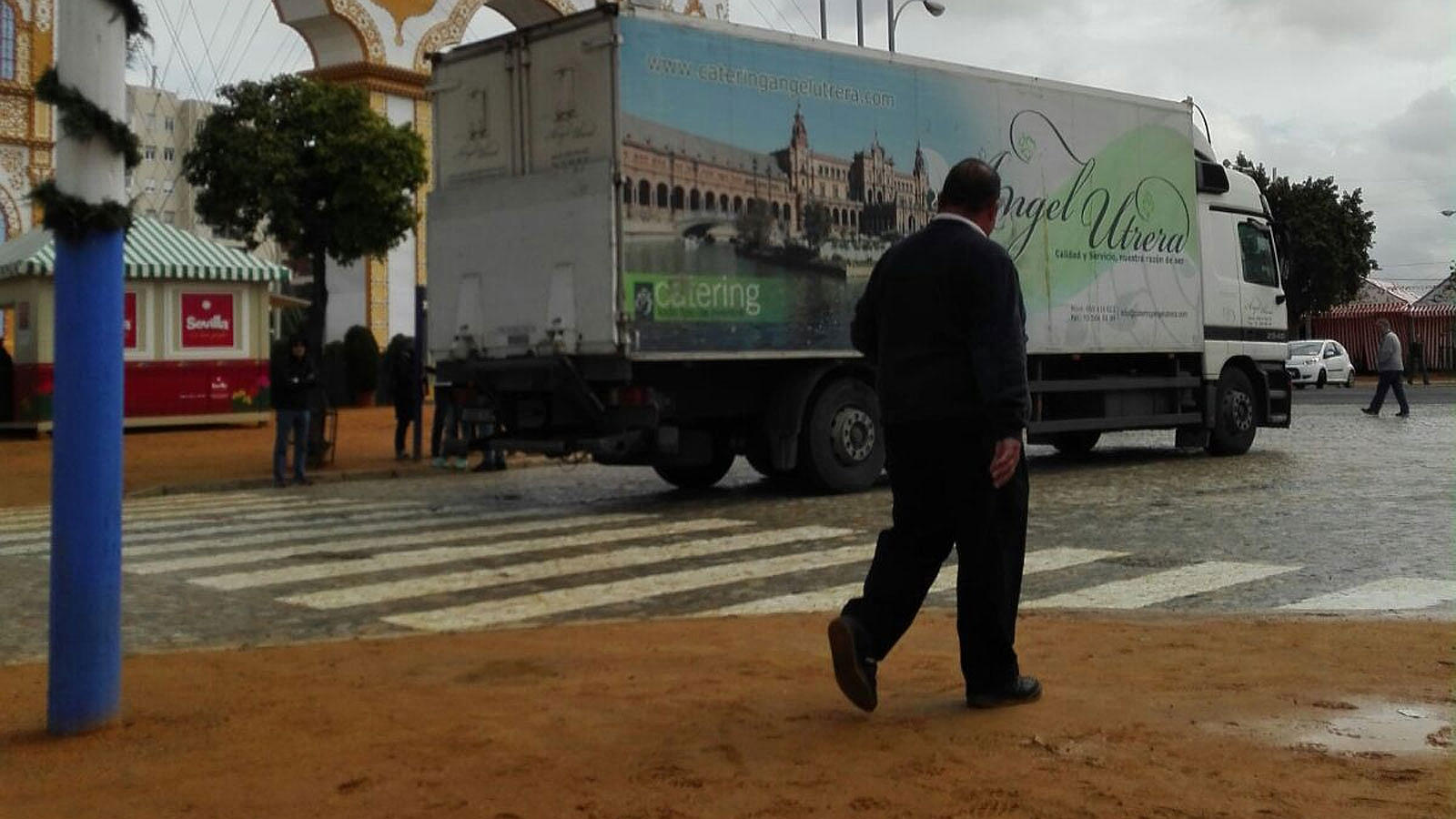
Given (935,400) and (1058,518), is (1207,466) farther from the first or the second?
(935,400)

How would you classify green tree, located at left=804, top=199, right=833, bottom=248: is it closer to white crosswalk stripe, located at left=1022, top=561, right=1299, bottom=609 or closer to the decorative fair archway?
white crosswalk stripe, located at left=1022, top=561, right=1299, bottom=609

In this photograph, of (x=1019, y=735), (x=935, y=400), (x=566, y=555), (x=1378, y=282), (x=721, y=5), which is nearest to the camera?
(x=1019, y=735)

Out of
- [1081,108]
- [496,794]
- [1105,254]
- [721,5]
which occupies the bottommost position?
[496,794]

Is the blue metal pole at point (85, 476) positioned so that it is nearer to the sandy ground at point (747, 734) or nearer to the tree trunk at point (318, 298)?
the sandy ground at point (747, 734)

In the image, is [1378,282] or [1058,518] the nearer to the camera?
→ [1058,518]

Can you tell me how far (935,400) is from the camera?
5.12 meters

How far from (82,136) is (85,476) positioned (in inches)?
43.5

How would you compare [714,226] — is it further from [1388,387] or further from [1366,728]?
[1388,387]

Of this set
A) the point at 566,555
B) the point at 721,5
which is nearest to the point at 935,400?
the point at 566,555

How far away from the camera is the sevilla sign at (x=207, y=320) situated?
2694 centimetres

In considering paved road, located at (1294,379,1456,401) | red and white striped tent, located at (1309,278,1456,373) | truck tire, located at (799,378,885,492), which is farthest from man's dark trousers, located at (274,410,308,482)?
red and white striped tent, located at (1309,278,1456,373)

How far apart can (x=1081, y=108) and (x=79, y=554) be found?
43.4 ft

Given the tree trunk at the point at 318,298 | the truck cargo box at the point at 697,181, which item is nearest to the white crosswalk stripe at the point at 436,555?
the truck cargo box at the point at 697,181

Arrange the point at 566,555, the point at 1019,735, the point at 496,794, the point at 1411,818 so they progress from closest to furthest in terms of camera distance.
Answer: the point at 1411,818, the point at 496,794, the point at 1019,735, the point at 566,555
